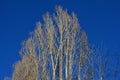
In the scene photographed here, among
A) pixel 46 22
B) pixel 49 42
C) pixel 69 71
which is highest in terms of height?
pixel 46 22

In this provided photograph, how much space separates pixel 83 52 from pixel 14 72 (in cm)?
811

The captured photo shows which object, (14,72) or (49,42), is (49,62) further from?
(14,72)

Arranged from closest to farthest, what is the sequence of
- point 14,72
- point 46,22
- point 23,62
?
point 46,22 → point 23,62 → point 14,72

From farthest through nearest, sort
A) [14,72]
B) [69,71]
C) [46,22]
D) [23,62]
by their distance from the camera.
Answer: [14,72], [23,62], [46,22], [69,71]

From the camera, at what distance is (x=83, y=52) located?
2578 cm

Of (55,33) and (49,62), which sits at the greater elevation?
(55,33)

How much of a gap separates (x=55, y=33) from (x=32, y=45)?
2765mm

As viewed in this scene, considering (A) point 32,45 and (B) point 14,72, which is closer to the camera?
(A) point 32,45

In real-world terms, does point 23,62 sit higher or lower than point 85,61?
higher

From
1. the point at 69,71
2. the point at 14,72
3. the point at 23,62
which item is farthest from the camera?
the point at 14,72

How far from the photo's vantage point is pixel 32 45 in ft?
92.0

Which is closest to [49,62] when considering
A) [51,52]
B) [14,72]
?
[51,52]

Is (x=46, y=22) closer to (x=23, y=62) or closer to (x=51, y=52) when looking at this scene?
(x=51, y=52)

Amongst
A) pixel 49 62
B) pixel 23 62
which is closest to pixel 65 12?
pixel 49 62
